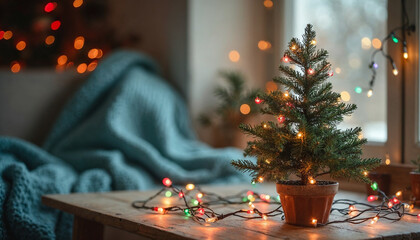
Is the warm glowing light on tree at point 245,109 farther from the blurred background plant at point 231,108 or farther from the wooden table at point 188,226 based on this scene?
the wooden table at point 188,226

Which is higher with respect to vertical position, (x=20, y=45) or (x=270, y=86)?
(x=20, y=45)

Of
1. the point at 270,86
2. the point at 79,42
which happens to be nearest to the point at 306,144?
the point at 270,86

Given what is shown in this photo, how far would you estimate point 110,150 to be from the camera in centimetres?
207

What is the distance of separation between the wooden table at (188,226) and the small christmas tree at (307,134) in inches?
4.0

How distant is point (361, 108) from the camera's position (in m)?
1.91

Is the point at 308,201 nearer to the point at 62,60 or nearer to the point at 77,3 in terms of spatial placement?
the point at 62,60

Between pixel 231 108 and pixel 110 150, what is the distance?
557 mm

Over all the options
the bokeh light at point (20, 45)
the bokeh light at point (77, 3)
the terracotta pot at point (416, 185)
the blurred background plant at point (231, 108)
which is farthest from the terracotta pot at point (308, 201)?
the bokeh light at point (20, 45)

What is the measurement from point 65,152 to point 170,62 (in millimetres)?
726

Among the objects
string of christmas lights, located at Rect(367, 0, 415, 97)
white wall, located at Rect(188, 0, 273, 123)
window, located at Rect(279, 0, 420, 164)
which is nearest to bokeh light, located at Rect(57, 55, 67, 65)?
white wall, located at Rect(188, 0, 273, 123)

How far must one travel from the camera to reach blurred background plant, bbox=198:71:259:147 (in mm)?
2324

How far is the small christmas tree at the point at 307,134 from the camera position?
3.52 feet

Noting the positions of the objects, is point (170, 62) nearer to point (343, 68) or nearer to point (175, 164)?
point (175, 164)

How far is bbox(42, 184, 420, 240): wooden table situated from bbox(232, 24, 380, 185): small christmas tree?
0.34 feet
